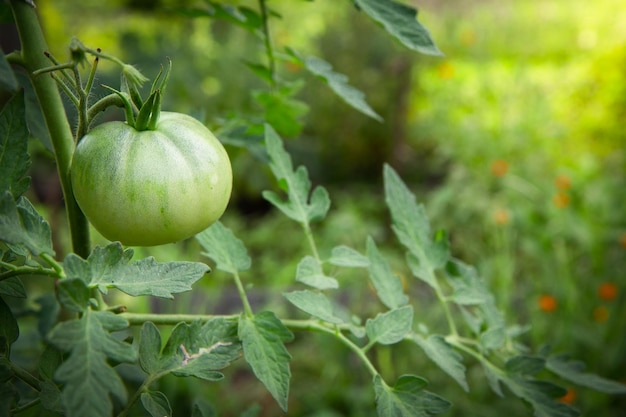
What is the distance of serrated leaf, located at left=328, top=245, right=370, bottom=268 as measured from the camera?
1.83ft

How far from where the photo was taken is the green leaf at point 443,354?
0.52 metres

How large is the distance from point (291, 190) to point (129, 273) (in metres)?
0.21

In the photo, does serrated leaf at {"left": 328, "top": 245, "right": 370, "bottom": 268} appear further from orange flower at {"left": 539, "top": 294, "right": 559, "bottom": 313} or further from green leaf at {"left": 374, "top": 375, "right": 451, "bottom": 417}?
orange flower at {"left": 539, "top": 294, "right": 559, "bottom": 313}

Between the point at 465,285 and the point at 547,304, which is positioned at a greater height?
the point at 465,285

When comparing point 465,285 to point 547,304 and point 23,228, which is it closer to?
point 23,228

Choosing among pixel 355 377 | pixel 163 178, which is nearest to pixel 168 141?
pixel 163 178

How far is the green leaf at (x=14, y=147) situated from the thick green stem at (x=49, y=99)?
0.05 ft

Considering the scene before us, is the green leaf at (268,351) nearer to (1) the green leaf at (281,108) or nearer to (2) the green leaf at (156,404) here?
(2) the green leaf at (156,404)

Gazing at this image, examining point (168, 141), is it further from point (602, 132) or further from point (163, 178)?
point (602, 132)

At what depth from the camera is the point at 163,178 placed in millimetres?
361

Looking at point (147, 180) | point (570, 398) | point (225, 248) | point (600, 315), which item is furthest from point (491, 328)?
point (600, 315)

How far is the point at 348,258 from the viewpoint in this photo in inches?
22.4

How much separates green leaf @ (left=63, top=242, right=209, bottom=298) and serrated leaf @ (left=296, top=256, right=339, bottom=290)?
135mm

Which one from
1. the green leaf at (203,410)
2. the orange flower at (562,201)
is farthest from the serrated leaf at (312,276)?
the orange flower at (562,201)
